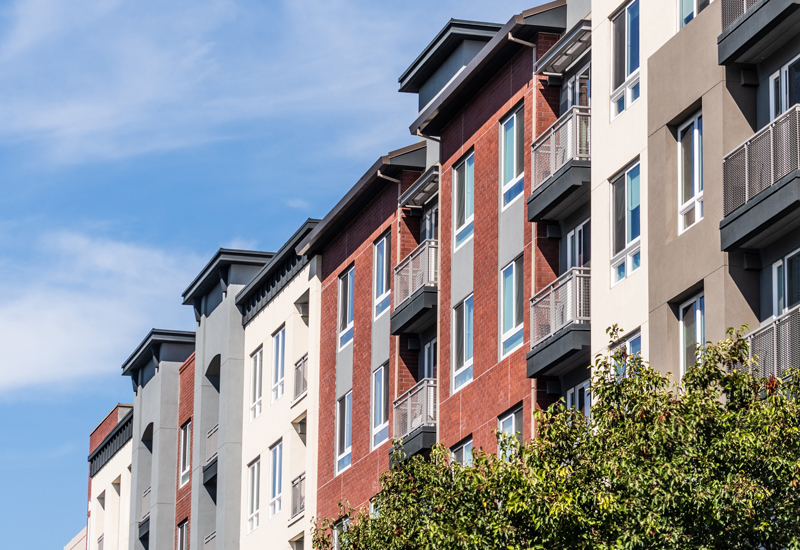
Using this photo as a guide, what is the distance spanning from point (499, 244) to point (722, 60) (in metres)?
9.82

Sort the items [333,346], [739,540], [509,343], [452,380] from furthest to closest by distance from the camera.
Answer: [333,346], [452,380], [509,343], [739,540]

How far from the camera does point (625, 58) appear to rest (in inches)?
1222

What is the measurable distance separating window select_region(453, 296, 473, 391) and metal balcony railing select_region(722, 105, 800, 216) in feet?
38.4

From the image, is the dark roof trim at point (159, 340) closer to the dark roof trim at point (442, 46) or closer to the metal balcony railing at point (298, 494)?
the metal balcony railing at point (298, 494)

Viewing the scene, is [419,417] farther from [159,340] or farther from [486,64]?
[159,340]

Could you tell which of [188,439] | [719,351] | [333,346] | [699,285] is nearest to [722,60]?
[699,285]

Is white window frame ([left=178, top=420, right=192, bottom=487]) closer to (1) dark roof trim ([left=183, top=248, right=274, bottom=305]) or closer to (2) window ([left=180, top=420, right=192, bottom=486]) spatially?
(2) window ([left=180, top=420, right=192, bottom=486])

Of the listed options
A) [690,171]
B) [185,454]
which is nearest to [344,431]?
[185,454]

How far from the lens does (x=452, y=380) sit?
123ft

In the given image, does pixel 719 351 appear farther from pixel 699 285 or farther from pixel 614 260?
pixel 614 260

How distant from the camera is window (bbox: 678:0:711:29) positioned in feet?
93.6

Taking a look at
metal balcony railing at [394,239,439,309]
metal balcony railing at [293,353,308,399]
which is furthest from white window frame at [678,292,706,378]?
metal balcony railing at [293,353,308,399]

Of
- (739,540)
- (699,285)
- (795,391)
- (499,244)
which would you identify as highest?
(499,244)

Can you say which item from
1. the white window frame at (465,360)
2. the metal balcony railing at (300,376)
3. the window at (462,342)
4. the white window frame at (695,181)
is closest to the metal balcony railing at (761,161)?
the white window frame at (695,181)
